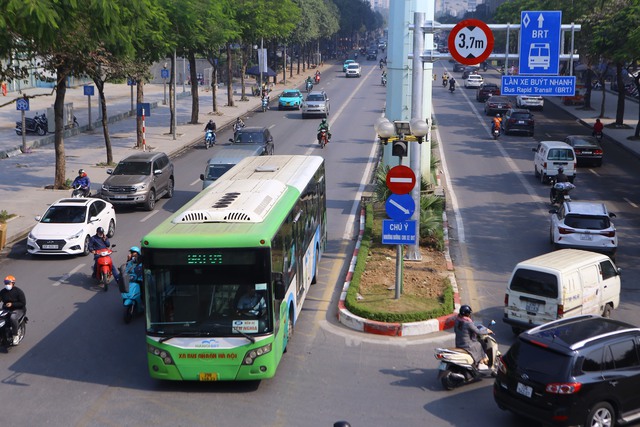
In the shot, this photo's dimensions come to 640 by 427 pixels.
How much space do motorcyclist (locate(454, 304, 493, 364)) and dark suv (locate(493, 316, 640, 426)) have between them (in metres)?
1.66

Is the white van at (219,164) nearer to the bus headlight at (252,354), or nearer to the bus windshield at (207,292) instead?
the bus windshield at (207,292)

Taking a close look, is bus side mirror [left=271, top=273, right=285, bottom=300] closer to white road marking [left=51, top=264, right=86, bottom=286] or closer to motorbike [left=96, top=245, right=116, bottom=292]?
motorbike [left=96, top=245, right=116, bottom=292]

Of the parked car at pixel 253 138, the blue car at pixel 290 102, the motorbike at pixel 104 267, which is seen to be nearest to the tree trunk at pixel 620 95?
the blue car at pixel 290 102

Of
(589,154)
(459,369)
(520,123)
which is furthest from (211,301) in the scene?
(520,123)

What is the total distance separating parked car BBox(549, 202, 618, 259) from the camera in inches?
924

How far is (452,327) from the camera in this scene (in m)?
18.1

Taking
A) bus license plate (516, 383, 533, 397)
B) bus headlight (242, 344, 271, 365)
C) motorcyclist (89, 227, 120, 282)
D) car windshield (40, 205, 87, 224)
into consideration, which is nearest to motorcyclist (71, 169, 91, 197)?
car windshield (40, 205, 87, 224)

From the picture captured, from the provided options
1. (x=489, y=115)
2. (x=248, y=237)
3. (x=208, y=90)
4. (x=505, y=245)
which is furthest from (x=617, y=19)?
(x=208, y=90)

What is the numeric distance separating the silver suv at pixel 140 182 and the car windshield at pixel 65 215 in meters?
4.85

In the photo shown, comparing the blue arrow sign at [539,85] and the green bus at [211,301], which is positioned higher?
the blue arrow sign at [539,85]

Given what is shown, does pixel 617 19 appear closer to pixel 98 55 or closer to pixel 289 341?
pixel 98 55

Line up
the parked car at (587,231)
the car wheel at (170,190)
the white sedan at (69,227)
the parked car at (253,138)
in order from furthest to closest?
the parked car at (253,138) → the car wheel at (170,190) → the white sedan at (69,227) → the parked car at (587,231)

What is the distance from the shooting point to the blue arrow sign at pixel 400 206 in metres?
18.8

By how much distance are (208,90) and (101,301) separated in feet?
219
